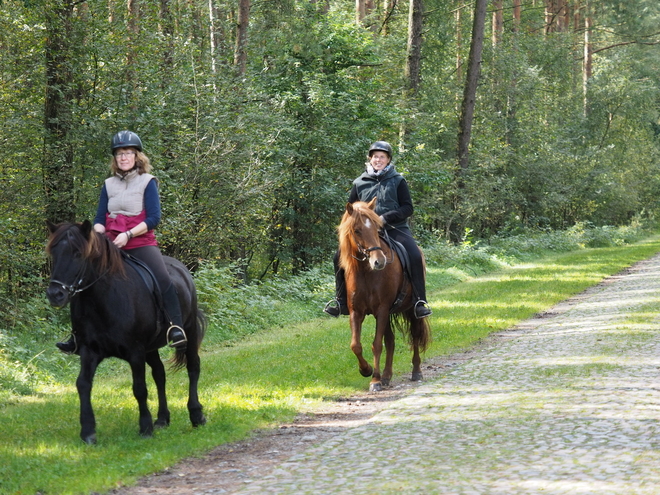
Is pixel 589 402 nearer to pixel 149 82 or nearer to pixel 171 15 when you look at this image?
pixel 149 82

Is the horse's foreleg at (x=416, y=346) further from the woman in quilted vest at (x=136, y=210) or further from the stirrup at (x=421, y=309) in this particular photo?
the woman in quilted vest at (x=136, y=210)

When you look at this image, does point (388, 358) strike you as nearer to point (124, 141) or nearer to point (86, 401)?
point (86, 401)

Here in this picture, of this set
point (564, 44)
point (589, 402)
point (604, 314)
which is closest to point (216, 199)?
point (604, 314)

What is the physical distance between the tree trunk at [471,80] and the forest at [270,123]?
0.07 meters

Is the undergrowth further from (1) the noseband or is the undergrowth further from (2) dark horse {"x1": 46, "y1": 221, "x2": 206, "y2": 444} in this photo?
(1) the noseband

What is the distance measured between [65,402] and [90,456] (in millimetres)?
2604

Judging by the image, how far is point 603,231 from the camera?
42969mm

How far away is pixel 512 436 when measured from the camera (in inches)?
269

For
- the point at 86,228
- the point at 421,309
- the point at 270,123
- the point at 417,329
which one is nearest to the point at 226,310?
the point at 417,329

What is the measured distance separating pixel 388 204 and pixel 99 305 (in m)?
4.40

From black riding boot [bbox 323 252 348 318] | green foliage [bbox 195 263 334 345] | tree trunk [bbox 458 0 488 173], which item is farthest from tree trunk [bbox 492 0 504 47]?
black riding boot [bbox 323 252 348 318]

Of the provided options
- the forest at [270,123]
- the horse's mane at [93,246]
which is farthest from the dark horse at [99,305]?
the forest at [270,123]

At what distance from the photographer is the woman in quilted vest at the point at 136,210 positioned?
7434 millimetres

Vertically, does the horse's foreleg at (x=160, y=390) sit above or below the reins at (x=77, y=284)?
below
